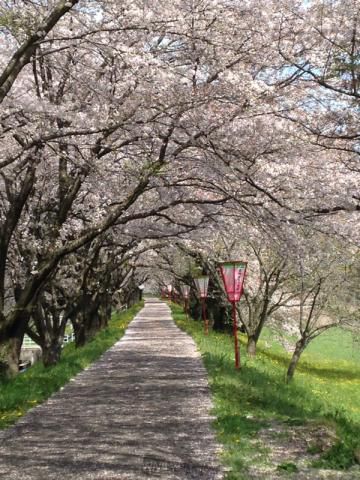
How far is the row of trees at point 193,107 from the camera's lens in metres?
8.66

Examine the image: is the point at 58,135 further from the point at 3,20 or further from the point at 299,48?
the point at 299,48

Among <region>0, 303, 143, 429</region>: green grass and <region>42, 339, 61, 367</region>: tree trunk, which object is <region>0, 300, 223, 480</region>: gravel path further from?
<region>42, 339, 61, 367</region>: tree trunk

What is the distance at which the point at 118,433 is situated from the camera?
26.0 feet

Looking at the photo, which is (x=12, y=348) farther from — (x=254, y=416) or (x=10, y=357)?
(x=254, y=416)

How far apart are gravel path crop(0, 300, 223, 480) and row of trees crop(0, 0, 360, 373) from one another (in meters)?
2.47

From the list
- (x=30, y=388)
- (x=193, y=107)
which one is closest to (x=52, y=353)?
(x=30, y=388)

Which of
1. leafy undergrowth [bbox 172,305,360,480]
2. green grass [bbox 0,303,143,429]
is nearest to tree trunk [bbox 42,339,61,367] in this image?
green grass [bbox 0,303,143,429]

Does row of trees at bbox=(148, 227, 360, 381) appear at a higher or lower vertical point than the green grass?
higher

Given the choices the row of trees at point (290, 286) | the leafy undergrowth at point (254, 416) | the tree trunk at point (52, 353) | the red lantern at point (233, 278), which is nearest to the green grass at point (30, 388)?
the tree trunk at point (52, 353)

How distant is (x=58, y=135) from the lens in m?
9.17

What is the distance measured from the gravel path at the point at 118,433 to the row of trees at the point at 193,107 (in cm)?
247

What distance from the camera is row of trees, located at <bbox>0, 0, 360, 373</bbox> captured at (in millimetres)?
8664

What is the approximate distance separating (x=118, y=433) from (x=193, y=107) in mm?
4829

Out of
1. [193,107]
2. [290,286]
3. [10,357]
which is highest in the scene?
[193,107]
